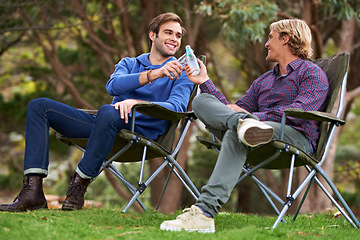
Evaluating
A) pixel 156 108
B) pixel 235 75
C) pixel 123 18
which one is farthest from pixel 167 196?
pixel 235 75

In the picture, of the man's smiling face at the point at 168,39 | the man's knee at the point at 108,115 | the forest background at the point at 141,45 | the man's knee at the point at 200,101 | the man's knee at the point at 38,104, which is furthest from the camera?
the forest background at the point at 141,45

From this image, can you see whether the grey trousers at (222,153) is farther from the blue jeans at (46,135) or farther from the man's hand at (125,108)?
the blue jeans at (46,135)

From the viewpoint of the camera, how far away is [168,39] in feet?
10.6

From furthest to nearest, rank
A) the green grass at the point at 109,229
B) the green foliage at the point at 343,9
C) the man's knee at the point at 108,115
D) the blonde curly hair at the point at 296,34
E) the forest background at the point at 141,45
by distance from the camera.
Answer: the forest background at the point at 141,45 → the green foliage at the point at 343,9 → the blonde curly hair at the point at 296,34 → the man's knee at the point at 108,115 → the green grass at the point at 109,229

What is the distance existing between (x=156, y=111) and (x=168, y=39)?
613 millimetres

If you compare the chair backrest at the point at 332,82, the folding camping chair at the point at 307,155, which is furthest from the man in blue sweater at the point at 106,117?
the chair backrest at the point at 332,82

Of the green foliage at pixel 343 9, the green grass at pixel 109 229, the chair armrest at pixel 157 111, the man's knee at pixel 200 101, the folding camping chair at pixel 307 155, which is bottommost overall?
the green grass at pixel 109 229

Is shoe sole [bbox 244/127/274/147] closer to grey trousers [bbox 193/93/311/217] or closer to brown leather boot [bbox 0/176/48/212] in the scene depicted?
grey trousers [bbox 193/93/311/217]

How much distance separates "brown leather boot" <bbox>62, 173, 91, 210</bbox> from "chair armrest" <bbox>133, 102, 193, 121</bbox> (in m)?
0.50

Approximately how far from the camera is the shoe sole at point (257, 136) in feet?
7.41

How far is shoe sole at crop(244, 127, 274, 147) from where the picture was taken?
2.26 metres

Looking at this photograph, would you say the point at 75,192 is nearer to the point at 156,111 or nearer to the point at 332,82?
the point at 156,111

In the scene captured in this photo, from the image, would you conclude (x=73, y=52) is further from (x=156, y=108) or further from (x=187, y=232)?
(x=187, y=232)

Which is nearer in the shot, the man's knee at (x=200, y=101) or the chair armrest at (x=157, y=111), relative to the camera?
the man's knee at (x=200, y=101)
